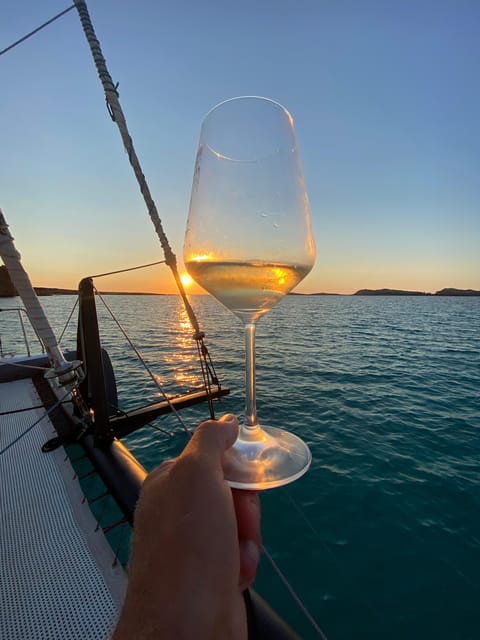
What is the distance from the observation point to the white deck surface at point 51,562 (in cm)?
180

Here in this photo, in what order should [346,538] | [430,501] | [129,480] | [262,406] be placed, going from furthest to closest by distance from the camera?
[262,406], [430,501], [346,538], [129,480]

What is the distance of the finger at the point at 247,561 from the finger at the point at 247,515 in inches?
0.6

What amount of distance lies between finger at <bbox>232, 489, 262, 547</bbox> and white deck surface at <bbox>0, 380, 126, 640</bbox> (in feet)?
5.64

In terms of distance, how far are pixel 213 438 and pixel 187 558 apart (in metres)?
0.24

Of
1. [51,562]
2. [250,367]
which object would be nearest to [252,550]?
[250,367]

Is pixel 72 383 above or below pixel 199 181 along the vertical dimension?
below

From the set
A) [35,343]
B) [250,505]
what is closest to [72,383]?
[250,505]

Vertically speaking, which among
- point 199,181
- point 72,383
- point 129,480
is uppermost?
point 199,181

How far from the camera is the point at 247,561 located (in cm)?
74

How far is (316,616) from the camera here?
2.97m

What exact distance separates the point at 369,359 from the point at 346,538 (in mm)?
11738

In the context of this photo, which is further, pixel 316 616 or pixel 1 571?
pixel 316 616

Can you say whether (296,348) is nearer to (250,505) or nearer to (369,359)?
(369,359)

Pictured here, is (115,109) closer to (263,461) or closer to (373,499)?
(263,461)
